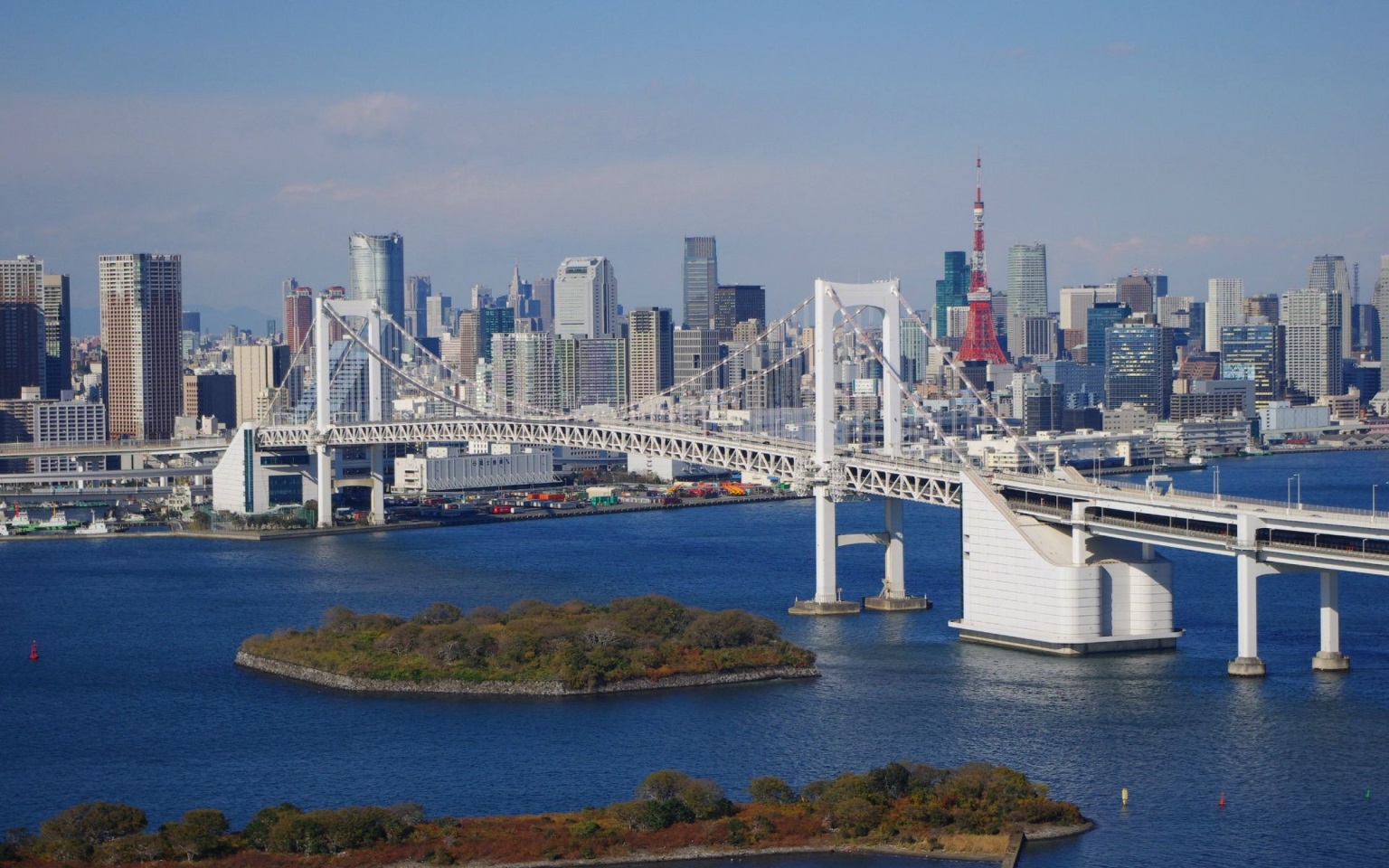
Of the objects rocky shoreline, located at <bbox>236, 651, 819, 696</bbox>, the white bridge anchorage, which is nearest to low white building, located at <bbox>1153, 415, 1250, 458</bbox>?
the white bridge anchorage

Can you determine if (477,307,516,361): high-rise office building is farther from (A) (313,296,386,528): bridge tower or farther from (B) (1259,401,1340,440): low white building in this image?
(A) (313,296,386,528): bridge tower

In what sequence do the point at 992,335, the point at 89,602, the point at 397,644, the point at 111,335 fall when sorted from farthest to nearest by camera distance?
the point at 992,335 < the point at 111,335 < the point at 89,602 < the point at 397,644

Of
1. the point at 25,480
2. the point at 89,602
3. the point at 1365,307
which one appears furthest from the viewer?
the point at 1365,307

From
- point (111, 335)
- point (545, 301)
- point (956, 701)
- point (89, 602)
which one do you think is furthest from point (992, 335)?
point (956, 701)

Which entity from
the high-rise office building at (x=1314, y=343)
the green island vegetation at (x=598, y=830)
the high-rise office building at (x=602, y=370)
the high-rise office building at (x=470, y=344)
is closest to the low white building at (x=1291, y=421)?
the high-rise office building at (x=1314, y=343)

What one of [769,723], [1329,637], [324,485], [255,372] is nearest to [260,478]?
[324,485]

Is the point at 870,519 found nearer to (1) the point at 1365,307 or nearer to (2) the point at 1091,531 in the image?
(2) the point at 1091,531

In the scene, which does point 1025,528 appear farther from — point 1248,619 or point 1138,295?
point 1138,295

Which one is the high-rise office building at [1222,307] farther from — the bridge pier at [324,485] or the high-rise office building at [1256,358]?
the bridge pier at [324,485]
